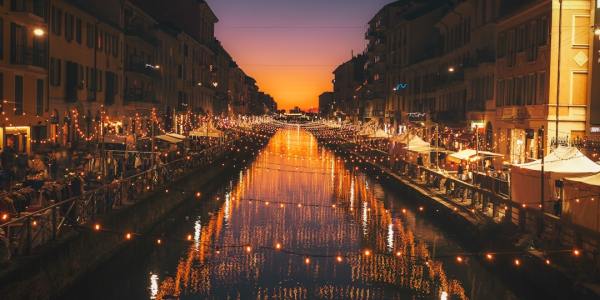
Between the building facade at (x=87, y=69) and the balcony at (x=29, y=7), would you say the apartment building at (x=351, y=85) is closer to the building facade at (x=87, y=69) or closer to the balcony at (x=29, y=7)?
the building facade at (x=87, y=69)

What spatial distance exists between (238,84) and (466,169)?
128 metres

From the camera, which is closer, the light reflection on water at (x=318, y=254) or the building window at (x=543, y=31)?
the light reflection on water at (x=318, y=254)

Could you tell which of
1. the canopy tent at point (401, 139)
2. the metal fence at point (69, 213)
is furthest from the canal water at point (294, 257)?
the canopy tent at point (401, 139)

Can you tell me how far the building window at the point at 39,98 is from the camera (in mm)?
36906

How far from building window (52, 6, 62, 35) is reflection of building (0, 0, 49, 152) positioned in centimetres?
181

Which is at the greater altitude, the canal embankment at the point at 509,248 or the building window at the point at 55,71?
the building window at the point at 55,71

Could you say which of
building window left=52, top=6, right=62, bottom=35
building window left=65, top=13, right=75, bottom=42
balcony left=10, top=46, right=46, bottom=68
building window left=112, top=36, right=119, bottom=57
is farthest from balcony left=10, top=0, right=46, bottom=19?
building window left=112, top=36, right=119, bottom=57

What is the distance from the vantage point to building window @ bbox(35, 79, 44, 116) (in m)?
36.9

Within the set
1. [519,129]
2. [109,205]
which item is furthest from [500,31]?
[109,205]

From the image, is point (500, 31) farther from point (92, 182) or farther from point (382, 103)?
point (382, 103)

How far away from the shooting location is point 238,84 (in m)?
163

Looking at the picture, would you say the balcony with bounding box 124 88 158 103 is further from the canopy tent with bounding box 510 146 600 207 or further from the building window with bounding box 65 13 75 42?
the canopy tent with bounding box 510 146 600 207

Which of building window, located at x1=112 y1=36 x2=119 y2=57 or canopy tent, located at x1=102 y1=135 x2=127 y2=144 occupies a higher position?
building window, located at x1=112 y1=36 x2=119 y2=57

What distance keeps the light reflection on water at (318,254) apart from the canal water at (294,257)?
1.3 inches
